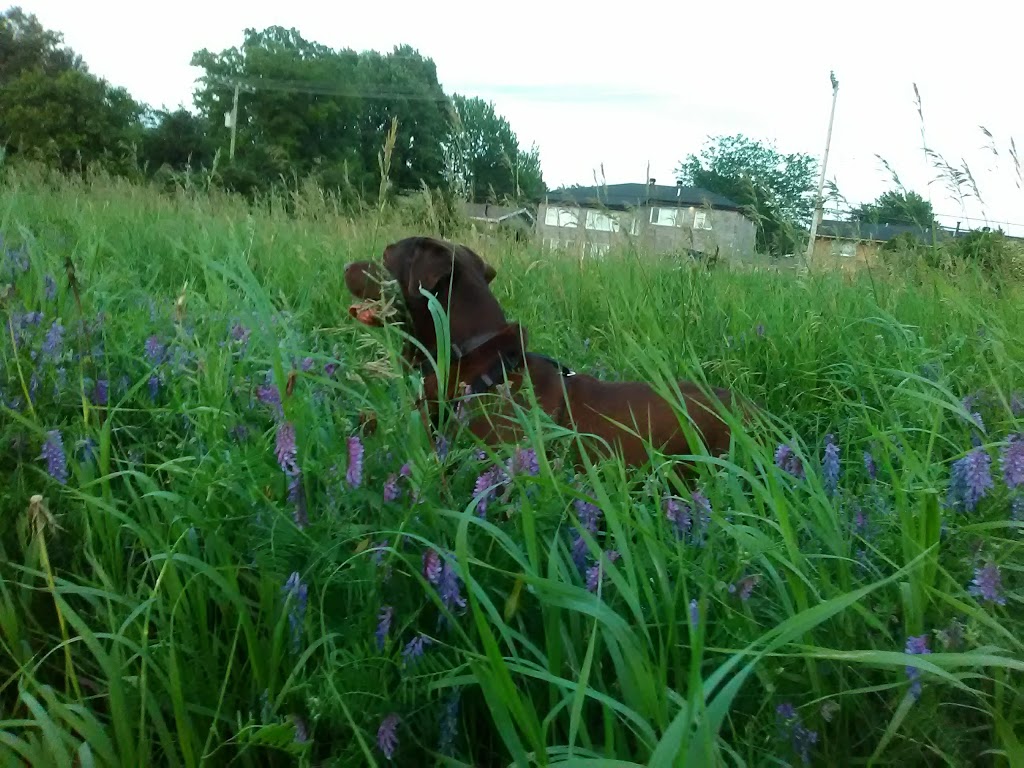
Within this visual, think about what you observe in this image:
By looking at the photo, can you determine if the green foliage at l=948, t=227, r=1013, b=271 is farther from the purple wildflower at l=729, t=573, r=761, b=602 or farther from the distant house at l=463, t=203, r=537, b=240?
the purple wildflower at l=729, t=573, r=761, b=602

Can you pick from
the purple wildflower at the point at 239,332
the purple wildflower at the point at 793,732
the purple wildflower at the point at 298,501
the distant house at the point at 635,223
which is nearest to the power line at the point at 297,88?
the distant house at the point at 635,223

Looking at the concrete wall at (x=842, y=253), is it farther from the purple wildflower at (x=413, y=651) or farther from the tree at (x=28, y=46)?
the tree at (x=28, y=46)

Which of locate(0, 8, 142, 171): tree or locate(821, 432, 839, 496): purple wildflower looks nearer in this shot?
locate(821, 432, 839, 496): purple wildflower

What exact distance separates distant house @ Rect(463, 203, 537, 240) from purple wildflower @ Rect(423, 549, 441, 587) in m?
4.12

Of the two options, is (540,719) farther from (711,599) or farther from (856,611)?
(856,611)

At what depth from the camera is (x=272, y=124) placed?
38312 mm

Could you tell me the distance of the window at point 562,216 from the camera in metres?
5.14

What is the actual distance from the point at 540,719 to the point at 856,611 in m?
0.54

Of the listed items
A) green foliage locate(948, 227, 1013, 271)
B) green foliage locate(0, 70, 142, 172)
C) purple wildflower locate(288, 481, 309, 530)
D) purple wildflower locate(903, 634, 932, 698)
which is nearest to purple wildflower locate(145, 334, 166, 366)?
→ purple wildflower locate(288, 481, 309, 530)

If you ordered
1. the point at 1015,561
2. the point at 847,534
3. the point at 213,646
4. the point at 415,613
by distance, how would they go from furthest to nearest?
1. the point at 847,534
2. the point at 1015,561
3. the point at 213,646
4. the point at 415,613

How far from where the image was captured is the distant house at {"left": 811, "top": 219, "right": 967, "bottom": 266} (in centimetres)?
447

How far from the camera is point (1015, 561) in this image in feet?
4.33

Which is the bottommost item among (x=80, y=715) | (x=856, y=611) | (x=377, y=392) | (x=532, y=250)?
(x=80, y=715)

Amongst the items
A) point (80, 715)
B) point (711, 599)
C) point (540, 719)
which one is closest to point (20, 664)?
point (80, 715)
